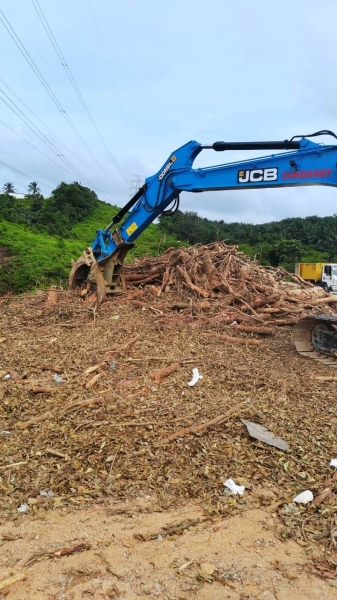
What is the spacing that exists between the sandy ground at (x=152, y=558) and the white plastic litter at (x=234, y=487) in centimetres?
21

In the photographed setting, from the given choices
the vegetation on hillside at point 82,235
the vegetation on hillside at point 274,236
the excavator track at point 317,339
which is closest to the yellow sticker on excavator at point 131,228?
the excavator track at point 317,339

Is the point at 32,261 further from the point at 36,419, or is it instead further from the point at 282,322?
the point at 36,419

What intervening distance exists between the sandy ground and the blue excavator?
12.3 ft

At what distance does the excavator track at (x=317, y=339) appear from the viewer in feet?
21.1

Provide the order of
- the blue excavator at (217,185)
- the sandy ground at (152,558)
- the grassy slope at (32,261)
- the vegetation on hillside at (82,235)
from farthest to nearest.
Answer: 1. the vegetation on hillside at (82,235)
2. the grassy slope at (32,261)
3. the blue excavator at (217,185)
4. the sandy ground at (152,558)

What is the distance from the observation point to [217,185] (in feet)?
25.0

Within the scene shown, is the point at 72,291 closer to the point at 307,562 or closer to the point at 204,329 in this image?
the point at 204,329

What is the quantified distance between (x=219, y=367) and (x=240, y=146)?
3.46m

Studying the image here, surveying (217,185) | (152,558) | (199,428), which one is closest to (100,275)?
(217,185)

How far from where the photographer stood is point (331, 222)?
54531mm

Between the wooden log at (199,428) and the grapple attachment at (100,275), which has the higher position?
the grapple attachment at (100,275)

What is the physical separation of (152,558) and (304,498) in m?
1.25

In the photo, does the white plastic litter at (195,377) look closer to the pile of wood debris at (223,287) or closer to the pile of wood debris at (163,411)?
the pile of wood debris at (163,411)

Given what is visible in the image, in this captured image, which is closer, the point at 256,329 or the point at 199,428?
the point at 199,428
